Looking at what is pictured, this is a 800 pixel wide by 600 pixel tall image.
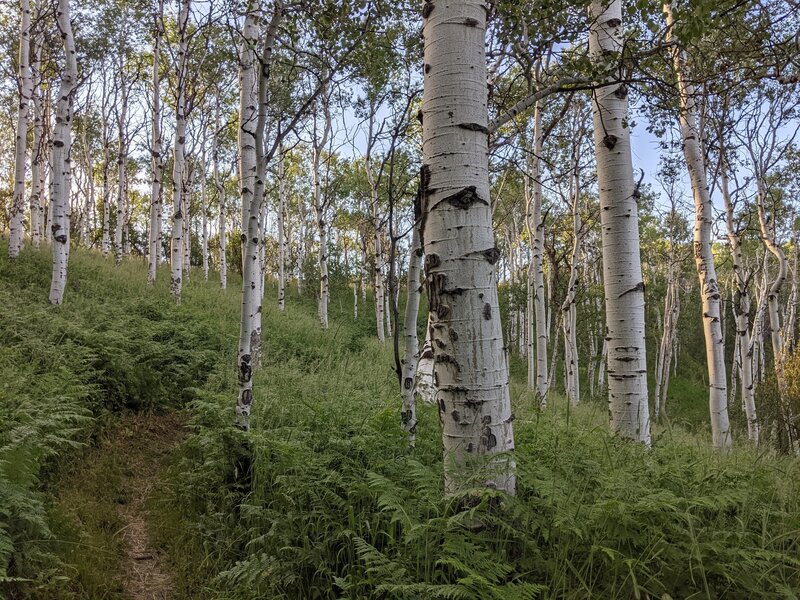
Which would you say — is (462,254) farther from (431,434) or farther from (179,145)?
(179,145)

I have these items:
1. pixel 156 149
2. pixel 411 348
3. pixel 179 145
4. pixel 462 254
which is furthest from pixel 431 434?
pixel 156 149

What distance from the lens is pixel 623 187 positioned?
14.2 ft

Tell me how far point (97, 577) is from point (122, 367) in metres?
3.53

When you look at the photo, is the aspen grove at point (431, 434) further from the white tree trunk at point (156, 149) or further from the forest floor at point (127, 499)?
the white tree trunk at point (156, 149)

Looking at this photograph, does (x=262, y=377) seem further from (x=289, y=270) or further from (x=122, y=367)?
(x=289, y=270)

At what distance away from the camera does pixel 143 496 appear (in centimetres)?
423

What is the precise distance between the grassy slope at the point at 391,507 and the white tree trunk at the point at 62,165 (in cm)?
321

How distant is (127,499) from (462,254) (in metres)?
3.93

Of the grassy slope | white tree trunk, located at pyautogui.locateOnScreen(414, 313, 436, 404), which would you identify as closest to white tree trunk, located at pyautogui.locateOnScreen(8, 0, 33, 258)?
the grassy slope

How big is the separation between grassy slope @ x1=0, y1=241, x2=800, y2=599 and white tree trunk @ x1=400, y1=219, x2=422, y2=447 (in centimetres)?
18

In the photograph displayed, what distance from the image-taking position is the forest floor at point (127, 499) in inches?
123

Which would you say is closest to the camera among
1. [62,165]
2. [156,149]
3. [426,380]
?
[426,380]

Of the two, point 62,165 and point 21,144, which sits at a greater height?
point 21,144

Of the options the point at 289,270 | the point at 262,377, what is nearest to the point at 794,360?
the point at 262,377
